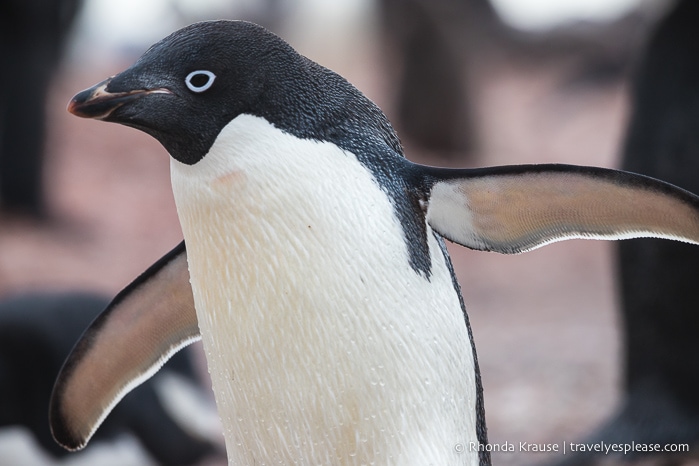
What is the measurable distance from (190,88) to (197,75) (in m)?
0.02

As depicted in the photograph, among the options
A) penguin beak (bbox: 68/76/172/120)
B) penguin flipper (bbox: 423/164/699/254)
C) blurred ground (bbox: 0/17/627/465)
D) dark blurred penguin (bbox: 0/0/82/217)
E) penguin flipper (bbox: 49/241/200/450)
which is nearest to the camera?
penguin beak (bbox: 68/76/172/120)

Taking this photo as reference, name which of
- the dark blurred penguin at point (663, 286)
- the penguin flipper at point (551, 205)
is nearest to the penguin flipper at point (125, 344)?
the penguin flipper at point (551, 205)

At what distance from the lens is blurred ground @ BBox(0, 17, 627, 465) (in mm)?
3896

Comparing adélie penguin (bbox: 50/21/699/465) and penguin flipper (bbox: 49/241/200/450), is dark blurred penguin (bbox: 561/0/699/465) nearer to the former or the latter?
adélie penguin (bbox: 50/21/699/465)

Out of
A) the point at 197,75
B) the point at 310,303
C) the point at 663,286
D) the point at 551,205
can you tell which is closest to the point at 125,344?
the point at 310,303

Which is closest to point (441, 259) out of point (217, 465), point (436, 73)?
point (217, 465)

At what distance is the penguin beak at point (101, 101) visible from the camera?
4.07ft

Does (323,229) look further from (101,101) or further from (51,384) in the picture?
(51,384)

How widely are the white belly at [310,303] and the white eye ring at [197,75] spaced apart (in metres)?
0.06

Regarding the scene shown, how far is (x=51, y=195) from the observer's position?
20.8ft

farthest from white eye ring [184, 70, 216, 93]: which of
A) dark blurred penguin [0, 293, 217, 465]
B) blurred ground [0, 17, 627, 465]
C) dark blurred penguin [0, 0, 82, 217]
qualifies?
dark blurred penguin [0, 0, 82, 217]

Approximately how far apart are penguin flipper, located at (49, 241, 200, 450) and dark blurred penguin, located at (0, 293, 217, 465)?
131 centimetres

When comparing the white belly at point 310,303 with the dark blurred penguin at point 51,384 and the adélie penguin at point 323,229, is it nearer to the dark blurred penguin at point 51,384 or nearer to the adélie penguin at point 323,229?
the adélie penguin at point 323,229

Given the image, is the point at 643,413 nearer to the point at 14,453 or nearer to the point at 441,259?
the point at 441,259
